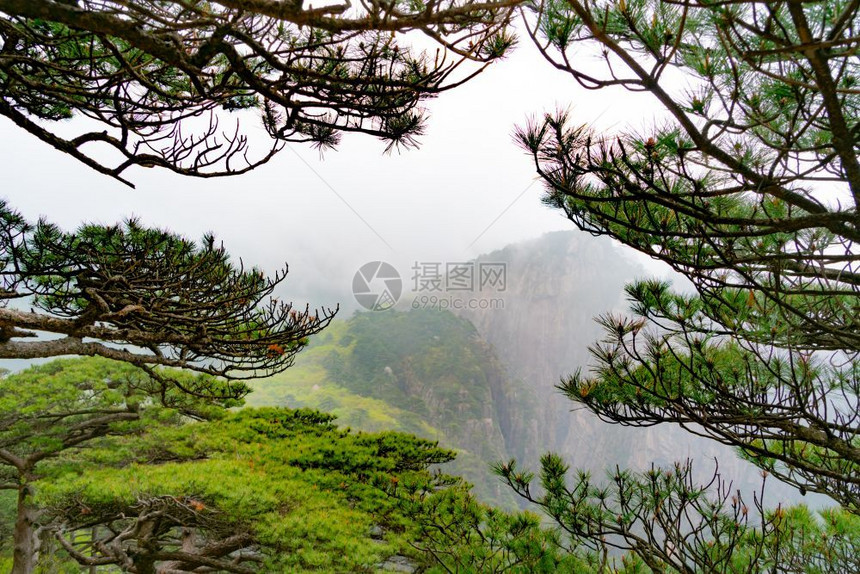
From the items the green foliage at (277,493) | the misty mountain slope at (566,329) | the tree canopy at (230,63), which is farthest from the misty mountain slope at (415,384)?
the tree canopy at (230,63)

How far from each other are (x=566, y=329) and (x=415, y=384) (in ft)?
68.6

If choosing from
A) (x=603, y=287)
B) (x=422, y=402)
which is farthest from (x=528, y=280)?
(x=422, y=402)

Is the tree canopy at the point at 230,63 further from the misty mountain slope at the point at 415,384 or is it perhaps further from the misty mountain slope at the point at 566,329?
the misty mountain slope at the point at 566,329

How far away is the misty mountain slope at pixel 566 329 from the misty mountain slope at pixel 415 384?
24.1 feet

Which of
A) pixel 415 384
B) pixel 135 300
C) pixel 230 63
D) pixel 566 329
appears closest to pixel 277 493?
pixel 135 300

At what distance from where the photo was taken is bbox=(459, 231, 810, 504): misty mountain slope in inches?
1407

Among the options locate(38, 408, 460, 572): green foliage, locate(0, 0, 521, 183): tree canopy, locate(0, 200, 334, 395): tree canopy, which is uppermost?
locate(0, 0, 521, 183): tree canopy

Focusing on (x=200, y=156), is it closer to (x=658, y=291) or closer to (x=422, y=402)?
(x=658, y=291)

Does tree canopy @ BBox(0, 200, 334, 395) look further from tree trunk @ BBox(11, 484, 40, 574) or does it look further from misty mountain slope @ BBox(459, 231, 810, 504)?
misty mountain slope @ BBox(459, 231, 810, 504)

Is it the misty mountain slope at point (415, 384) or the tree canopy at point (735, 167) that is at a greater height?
the tree canopy at point (735, 167)

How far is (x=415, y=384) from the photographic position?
2512 centimetres

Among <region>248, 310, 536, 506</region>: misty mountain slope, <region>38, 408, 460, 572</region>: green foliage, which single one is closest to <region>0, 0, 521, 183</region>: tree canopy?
<region>38, 408, 460, 572</region>: green foliage

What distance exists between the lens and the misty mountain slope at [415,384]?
20234 mm

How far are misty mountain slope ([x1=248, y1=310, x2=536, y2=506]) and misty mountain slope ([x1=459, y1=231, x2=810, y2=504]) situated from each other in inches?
290
